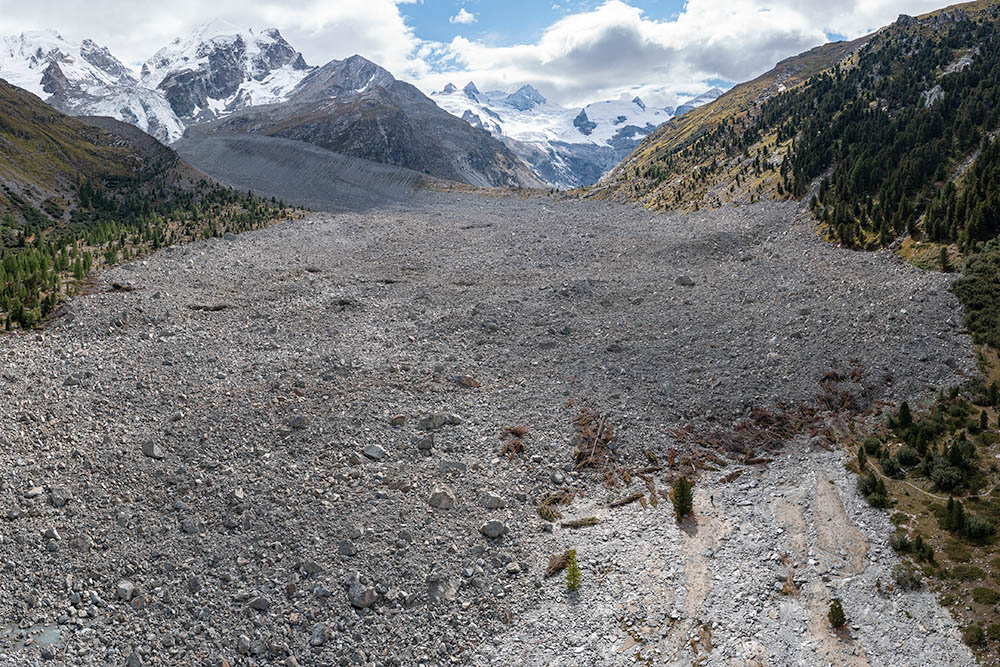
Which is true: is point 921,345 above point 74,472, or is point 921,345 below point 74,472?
above

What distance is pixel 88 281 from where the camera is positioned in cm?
2866

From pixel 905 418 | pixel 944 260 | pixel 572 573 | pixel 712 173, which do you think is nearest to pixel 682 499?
pixel 572 573

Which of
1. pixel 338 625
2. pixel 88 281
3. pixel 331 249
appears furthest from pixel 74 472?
pixel 331 249

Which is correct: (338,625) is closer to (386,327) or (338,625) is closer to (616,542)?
(616,542)

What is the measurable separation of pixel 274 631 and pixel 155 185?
7128 cm

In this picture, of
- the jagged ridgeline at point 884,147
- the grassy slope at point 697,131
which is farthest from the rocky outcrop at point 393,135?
the jagged ridgeline at point 884,147

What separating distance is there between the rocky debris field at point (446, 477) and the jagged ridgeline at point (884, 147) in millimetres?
4669

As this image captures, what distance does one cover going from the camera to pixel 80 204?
2247 inches

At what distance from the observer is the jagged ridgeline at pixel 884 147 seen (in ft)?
100.0

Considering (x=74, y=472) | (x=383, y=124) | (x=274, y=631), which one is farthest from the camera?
(x=383, y=124)

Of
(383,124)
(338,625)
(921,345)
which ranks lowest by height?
(338,625)

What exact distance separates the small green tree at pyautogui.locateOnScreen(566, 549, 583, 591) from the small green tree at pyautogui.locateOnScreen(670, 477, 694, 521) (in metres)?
2.72

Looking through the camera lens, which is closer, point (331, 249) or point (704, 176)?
point (331, 249)

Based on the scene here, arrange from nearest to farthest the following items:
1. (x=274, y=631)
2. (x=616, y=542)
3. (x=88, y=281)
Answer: (x=274, y=631) → (x=616, y=542) → (x=88, y=281)
